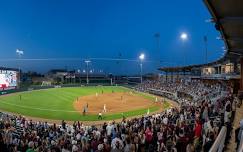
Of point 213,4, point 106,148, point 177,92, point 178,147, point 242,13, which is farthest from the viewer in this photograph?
point 177,92

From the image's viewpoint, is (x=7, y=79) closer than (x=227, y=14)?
No

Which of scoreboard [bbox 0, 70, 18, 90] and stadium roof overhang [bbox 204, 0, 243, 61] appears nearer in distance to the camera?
stadium roof overhang [bbox 204, 0, 243, 61]

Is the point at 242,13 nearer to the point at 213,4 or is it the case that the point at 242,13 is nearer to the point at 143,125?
the point at 213,4

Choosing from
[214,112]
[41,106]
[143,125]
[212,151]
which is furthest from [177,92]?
[212,151]

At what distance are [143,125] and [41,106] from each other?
3136cm

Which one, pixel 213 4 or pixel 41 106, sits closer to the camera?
pixel 213 4

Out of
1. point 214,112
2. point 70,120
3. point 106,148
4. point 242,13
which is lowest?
point 70,120

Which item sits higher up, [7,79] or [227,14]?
[227,14]

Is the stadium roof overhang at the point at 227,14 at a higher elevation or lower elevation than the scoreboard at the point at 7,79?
higher

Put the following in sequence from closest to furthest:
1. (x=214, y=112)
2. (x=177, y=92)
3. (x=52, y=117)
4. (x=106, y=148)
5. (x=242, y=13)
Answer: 1. (x=242, y=13)
2. (x=106, y=148)
3. (x=214, y=112)
4. (x=52, y=117)
5. (x=177, y=92)

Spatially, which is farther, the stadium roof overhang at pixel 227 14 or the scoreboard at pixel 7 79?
the scoreboard at pixel 7 79

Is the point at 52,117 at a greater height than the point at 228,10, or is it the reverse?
the point at 228,10

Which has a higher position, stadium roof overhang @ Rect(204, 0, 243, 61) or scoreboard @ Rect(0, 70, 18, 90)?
stadium roof overhang @ Rect(204, 0, 243, 61)

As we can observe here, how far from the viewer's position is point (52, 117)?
37125 mm
